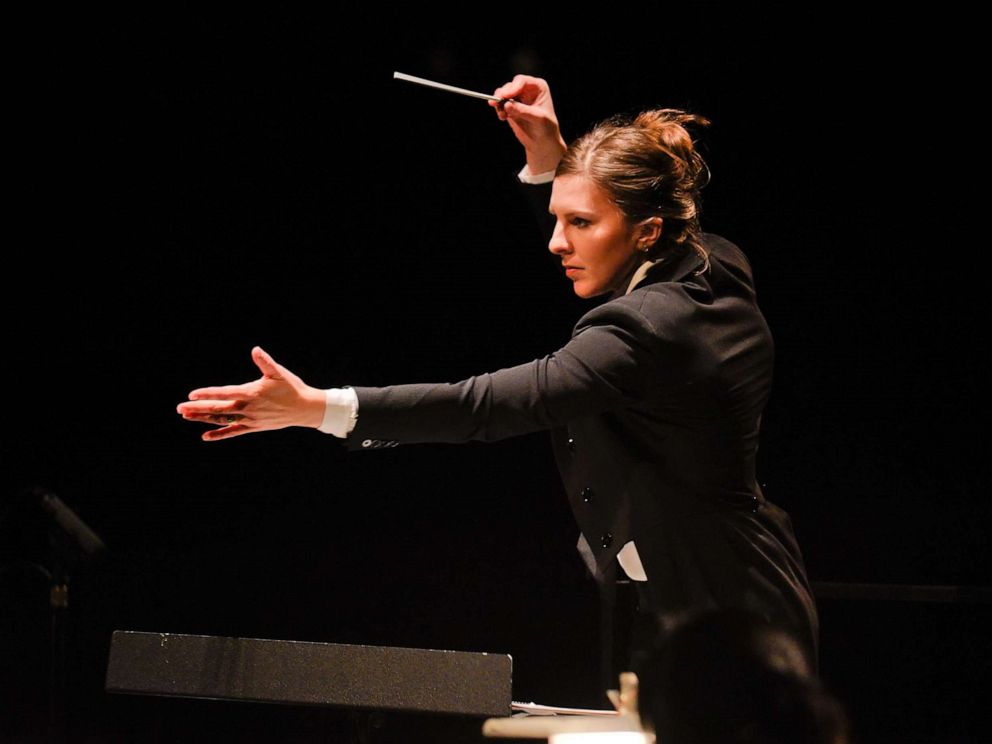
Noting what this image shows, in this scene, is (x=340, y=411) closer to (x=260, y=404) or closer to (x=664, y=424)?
(x=260, y=404)

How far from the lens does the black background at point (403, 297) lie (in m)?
2.32

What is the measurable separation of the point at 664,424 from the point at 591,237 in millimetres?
299

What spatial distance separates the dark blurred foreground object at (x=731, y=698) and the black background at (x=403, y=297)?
4.00 ft

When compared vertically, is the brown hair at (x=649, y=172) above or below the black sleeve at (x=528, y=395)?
above

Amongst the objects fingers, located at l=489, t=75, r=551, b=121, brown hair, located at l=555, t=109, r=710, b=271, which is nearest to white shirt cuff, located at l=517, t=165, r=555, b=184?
fingers, located at l=489, t=75, r=551, b=121

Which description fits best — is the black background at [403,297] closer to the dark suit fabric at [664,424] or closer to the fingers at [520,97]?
the fingers at [520,97]

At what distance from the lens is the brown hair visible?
1.43 meters

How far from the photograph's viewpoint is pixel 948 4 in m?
2.29

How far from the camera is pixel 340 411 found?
118 centimetres

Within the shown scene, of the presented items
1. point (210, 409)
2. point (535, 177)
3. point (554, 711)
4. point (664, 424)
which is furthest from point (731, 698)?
point (535, 177)

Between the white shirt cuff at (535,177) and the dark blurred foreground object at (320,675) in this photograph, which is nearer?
the dark blurred foreground object at (320,675)

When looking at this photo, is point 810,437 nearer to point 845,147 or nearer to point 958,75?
point 845,147

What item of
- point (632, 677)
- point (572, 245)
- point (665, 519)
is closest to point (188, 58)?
point (572, 245)

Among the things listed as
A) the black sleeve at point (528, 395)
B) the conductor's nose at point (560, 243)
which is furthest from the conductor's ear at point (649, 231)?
the black sleeve at point (528, 395)
